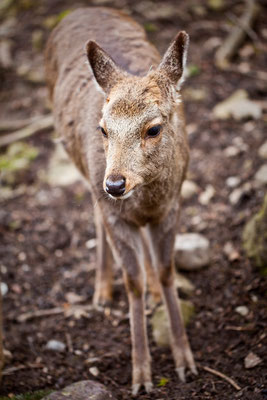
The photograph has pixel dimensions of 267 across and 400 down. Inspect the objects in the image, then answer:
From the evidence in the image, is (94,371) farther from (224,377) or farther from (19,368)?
(224,377)

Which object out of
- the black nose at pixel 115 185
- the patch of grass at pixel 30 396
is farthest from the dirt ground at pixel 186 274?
the black nose at pixel 115 185

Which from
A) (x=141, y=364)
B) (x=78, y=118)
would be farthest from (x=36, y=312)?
(x=78, y=118)

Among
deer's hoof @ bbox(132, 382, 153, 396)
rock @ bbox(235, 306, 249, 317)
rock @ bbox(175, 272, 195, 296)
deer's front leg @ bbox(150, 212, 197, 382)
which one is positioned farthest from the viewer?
rock @ bbox(175, 272, 195, 296)

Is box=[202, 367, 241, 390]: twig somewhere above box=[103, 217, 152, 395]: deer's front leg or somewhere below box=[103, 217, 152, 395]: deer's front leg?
below

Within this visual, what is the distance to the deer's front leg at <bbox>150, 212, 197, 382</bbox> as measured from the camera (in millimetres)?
4223

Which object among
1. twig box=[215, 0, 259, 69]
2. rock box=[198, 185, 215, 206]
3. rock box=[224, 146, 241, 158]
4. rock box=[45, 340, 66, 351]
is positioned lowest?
rock box=[45, 340, 66, 351]

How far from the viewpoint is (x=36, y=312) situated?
16.9ft

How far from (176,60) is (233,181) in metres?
2.65

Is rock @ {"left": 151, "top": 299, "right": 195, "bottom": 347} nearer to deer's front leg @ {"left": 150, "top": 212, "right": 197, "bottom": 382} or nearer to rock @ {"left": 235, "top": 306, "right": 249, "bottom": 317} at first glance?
deer's front leg @ {"left": 150, "top": 212, "right": 197, "bottom": 382}

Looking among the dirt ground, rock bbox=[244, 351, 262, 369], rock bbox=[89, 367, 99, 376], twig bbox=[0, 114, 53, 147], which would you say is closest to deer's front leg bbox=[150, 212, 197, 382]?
the dirt ground

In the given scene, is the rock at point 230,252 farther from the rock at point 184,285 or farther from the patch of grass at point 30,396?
the patch of grass at point 30,396

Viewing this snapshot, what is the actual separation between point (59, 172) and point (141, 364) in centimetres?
363

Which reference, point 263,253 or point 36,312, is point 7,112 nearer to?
point 36,312

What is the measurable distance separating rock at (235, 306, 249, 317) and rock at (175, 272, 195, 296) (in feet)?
1.97
